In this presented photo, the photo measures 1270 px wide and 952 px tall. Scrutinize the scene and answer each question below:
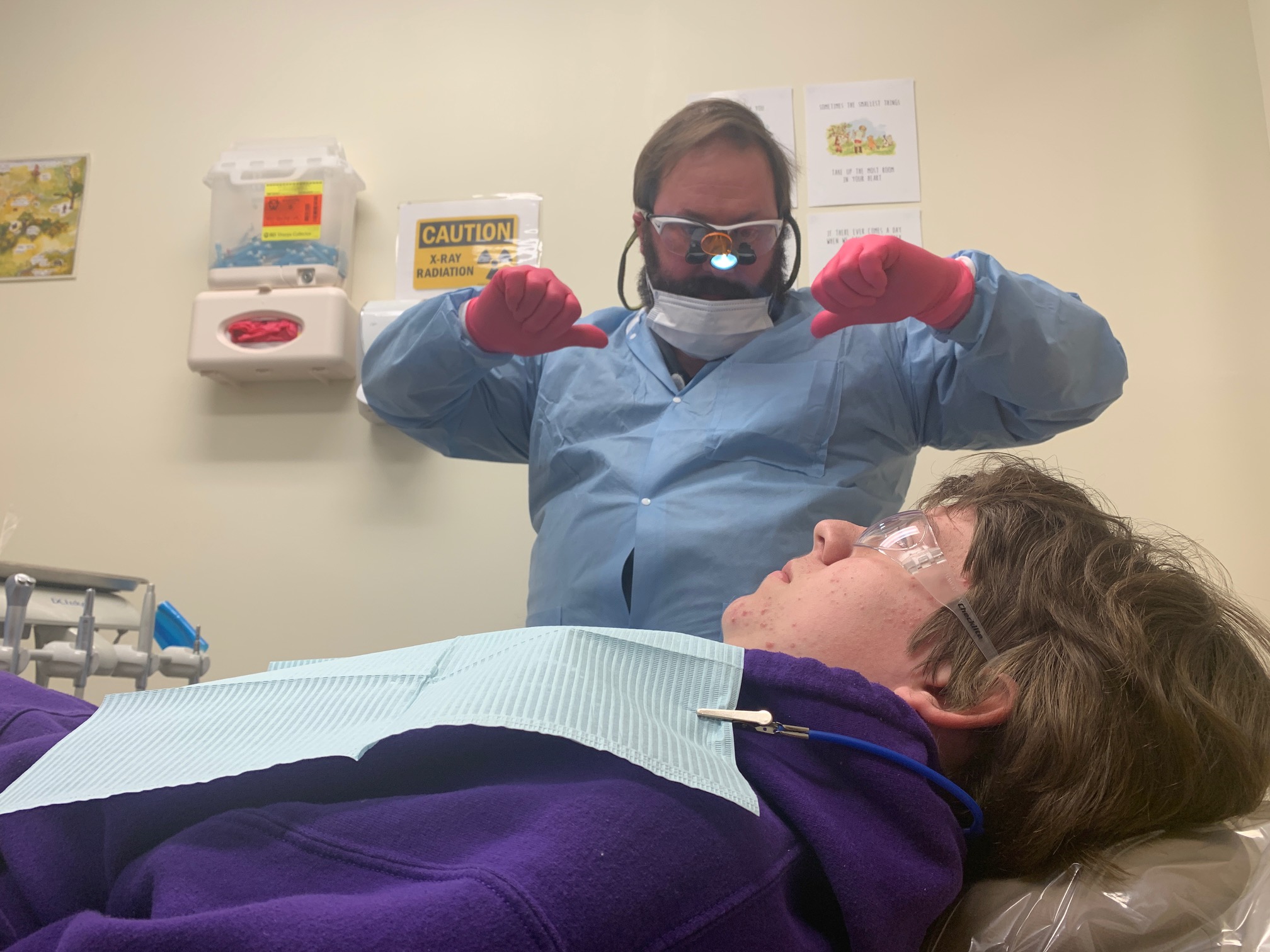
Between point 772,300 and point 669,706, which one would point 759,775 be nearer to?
point 669,706

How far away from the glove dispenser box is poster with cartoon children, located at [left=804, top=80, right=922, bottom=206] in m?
1.02

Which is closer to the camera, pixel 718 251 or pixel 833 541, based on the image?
pixel 833 541

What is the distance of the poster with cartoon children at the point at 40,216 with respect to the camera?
2.10 meters

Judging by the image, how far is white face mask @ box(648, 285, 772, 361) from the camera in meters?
1.45

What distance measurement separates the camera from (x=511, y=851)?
0.50 m

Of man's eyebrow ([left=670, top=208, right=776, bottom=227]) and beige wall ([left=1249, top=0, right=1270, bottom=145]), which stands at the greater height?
beige wall ([left=1249, top=0, right=1270, bottom=145])

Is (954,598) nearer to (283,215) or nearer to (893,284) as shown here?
(893,284)

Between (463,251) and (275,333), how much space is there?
0.42 metres

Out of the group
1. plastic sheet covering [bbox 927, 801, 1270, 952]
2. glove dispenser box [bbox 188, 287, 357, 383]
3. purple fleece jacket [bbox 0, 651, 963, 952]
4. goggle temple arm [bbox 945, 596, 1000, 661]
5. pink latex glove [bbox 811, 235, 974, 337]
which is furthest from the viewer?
glove dispenser box [bbox 188, 287, 357, 383]

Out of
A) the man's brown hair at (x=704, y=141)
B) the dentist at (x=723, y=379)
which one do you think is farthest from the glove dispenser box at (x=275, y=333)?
the man's brown hair at (x=704, y=141)

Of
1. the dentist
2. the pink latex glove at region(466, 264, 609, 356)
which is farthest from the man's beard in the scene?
the pink latex glove at region(466, 264, 609, 356)

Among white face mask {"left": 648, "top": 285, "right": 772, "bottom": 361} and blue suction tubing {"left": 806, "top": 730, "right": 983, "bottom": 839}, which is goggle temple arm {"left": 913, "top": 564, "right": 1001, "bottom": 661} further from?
white face mask {"left": 648, "top": 285, "right": 772, "bottom": 361}

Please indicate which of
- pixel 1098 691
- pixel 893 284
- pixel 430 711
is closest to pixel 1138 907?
pixel 1098 691

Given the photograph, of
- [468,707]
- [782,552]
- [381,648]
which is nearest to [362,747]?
[468,707]
